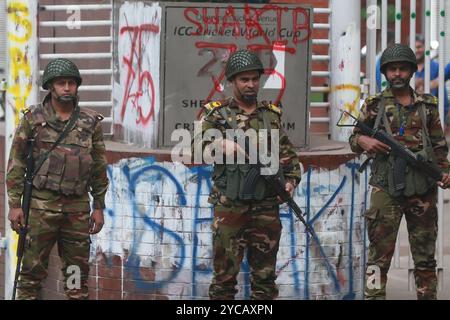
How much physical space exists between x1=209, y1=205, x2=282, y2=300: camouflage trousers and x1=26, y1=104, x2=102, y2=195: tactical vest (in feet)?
2.75

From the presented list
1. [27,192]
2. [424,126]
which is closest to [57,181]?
[27,192]

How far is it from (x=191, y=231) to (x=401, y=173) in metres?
1.60

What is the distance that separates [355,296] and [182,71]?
2049mm

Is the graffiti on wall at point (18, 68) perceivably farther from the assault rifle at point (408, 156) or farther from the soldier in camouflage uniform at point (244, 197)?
the assault rifle at point (408, 156)

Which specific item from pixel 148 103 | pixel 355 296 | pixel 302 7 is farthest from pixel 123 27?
pixel 355 296

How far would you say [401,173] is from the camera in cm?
775

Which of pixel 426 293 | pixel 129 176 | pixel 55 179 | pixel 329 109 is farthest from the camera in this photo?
pixel 329 109

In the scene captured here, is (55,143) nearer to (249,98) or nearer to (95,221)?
(95,221)

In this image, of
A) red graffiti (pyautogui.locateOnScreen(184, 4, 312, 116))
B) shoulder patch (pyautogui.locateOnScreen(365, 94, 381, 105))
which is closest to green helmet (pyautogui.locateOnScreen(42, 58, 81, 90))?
red graffiti (pyautogui.locateOnScreen(184, 4, 312, 116))

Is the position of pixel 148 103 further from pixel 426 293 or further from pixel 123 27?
pixel 426 293

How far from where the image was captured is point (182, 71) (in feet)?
28.4

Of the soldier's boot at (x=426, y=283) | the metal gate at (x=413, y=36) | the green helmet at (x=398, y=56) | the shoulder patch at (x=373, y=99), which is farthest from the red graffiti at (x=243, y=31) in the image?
the soldier's boot at (x=426, y=283)

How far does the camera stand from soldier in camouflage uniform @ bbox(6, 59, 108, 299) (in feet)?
24.3

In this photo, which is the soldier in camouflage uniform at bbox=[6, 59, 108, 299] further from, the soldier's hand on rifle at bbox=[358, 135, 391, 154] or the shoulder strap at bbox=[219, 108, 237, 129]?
the soldier's hand on rifle at bbox=[358, 135, 391, 154]
